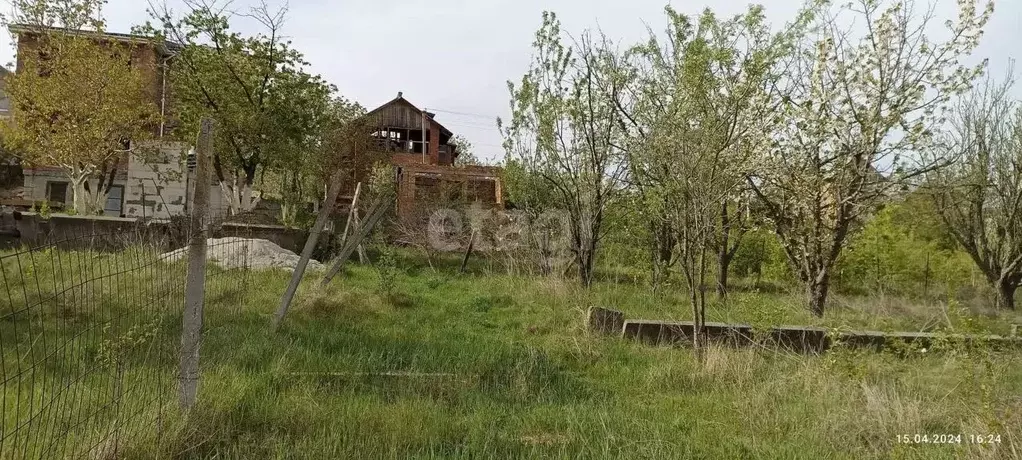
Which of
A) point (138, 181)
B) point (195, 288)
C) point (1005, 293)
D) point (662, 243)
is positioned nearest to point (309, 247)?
point (195, 288)

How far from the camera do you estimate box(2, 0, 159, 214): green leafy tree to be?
16969 mm

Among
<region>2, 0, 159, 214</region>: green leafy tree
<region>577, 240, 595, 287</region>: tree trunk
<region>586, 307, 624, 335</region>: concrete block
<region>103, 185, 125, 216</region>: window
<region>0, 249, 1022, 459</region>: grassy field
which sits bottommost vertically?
<region>0, 249, 1022, 459</region>: grassy field

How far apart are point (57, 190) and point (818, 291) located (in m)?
29.1

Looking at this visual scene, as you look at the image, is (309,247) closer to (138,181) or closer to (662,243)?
(662,243)

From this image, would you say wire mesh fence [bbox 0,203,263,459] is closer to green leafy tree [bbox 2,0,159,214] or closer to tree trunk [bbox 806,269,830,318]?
tree trunk [bbox 806,269,830,318]

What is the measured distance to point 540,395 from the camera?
4.66m

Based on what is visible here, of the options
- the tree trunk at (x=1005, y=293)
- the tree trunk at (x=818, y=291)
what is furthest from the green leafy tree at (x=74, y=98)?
the tree trunk at (x=1005, y=293)

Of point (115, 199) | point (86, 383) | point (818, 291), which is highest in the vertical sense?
point (115, 199)

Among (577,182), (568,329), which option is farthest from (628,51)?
(568,329)

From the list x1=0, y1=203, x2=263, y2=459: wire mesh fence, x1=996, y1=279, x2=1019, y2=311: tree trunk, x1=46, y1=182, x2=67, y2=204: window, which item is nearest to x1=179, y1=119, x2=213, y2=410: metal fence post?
x1=0, y1=203, x2=263, y2=459: wire mesh fence

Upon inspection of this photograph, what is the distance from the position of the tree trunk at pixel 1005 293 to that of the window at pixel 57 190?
3248 cm

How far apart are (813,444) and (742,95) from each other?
12.7ft

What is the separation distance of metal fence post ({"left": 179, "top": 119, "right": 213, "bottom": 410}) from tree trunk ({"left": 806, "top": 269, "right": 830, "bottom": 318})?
369 inches

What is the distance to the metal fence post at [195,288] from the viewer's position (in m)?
3.44
